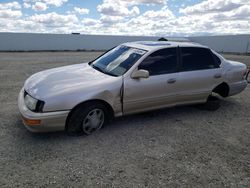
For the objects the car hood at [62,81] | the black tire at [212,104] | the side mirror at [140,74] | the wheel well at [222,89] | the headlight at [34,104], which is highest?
the side mirror at [140,74]

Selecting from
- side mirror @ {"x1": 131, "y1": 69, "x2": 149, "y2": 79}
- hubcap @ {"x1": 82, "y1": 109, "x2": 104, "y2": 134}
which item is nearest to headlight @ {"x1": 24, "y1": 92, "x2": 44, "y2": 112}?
hubcap @ {"x1": 82, "y1": 109, "x2": 104, "y2": 134}

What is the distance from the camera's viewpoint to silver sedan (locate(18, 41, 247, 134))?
145 inches

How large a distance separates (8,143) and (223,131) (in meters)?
3.72

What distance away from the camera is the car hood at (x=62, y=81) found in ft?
12.3

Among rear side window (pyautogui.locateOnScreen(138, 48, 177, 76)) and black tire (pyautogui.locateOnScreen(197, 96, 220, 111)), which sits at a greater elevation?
rear side window (pyautogui.locateOnScreen(138, 48, 177, 76))

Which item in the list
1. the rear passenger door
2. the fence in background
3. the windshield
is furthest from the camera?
the fence in background

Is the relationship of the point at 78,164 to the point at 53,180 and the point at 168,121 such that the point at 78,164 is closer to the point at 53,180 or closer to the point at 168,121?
the point at 53,180

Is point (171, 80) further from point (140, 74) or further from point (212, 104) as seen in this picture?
point (212, 104)

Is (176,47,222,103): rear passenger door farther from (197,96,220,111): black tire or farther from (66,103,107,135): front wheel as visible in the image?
(66,103,107,135): front wheel

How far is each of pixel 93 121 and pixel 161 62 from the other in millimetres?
1732

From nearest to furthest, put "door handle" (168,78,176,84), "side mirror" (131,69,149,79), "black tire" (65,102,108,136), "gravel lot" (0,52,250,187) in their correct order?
"gravel lot" (0,52,250,187) → "black tire" (65,102,108,136) → "side mirror" (131,69,149,79) → "door handle" (168,78,176,84)

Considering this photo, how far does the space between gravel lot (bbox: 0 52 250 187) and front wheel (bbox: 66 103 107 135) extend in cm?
13

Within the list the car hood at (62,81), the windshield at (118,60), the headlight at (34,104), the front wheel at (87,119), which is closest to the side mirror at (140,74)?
the windshield at (118,60)

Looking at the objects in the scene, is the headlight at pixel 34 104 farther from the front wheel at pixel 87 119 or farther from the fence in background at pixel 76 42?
the fence in background at pixel 76 42
